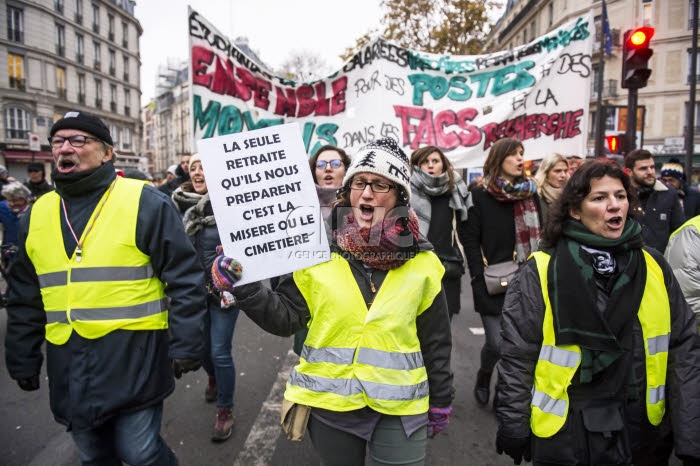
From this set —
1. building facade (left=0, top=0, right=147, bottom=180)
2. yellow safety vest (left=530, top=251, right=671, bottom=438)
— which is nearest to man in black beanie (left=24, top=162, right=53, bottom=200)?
yellow safety vest (left=530, top=251, right=671, bottom=438)

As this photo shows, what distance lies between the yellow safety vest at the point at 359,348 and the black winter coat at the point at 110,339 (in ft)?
2.14

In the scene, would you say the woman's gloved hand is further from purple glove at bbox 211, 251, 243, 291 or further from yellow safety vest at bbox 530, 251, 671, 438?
yellow safety vest at bbox 530, 251, 671, 438

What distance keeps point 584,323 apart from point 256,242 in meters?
1.35

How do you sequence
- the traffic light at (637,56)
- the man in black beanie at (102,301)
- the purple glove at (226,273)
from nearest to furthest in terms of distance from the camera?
the purple glove at (226,273), the man in black beanie at (102,301), the traffic light at (637,56)

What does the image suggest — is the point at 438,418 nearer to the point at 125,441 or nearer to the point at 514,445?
the point at 514,445

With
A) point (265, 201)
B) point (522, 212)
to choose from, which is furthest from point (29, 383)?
point (522, 212)

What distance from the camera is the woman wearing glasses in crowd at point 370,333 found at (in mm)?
1714

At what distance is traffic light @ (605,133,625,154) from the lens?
22.0 feet

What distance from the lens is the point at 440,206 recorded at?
139 inches

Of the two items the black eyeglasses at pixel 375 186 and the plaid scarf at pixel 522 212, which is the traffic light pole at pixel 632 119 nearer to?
the plaid scarf at pixel 522 212

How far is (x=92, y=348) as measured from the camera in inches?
75.7

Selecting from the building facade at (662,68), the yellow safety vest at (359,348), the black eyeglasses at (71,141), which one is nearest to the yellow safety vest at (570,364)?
the yellow safety vest at (359,348)

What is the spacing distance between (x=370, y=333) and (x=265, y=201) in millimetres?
679

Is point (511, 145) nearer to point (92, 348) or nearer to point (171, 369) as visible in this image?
Result: point (171, 369)
